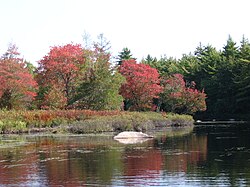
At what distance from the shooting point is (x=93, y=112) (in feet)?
122

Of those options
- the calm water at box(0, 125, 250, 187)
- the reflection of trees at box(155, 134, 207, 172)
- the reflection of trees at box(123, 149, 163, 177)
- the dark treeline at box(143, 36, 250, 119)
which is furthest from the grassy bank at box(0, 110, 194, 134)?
the dark treeline at box(143, 36, 250, 119)

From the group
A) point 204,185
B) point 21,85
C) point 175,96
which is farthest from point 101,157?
point 175,96

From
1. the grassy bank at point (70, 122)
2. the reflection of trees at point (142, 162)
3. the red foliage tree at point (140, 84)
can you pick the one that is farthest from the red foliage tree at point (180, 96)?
the reflection of trees at point (142, 162)

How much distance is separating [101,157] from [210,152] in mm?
4564

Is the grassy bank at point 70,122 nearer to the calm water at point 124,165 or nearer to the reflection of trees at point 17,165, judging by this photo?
the calm water at point 124,165

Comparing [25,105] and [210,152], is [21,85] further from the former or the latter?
[210,152]

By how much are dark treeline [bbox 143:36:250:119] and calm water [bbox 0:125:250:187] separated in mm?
37089

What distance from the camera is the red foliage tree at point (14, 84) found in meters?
39.1

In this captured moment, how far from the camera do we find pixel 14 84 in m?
39.1

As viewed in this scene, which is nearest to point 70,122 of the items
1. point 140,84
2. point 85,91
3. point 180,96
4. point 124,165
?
point 85,91

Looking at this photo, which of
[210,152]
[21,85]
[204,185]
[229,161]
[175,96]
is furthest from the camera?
[175,96]

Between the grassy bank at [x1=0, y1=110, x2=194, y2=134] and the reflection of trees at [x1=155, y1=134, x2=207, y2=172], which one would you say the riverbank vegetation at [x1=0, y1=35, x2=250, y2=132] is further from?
the reflection of trees at [x1=155, y1=134, x2=207, y2=172]

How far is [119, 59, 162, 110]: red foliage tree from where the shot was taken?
47562 mm

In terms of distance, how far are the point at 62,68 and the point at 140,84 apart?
1006cm
